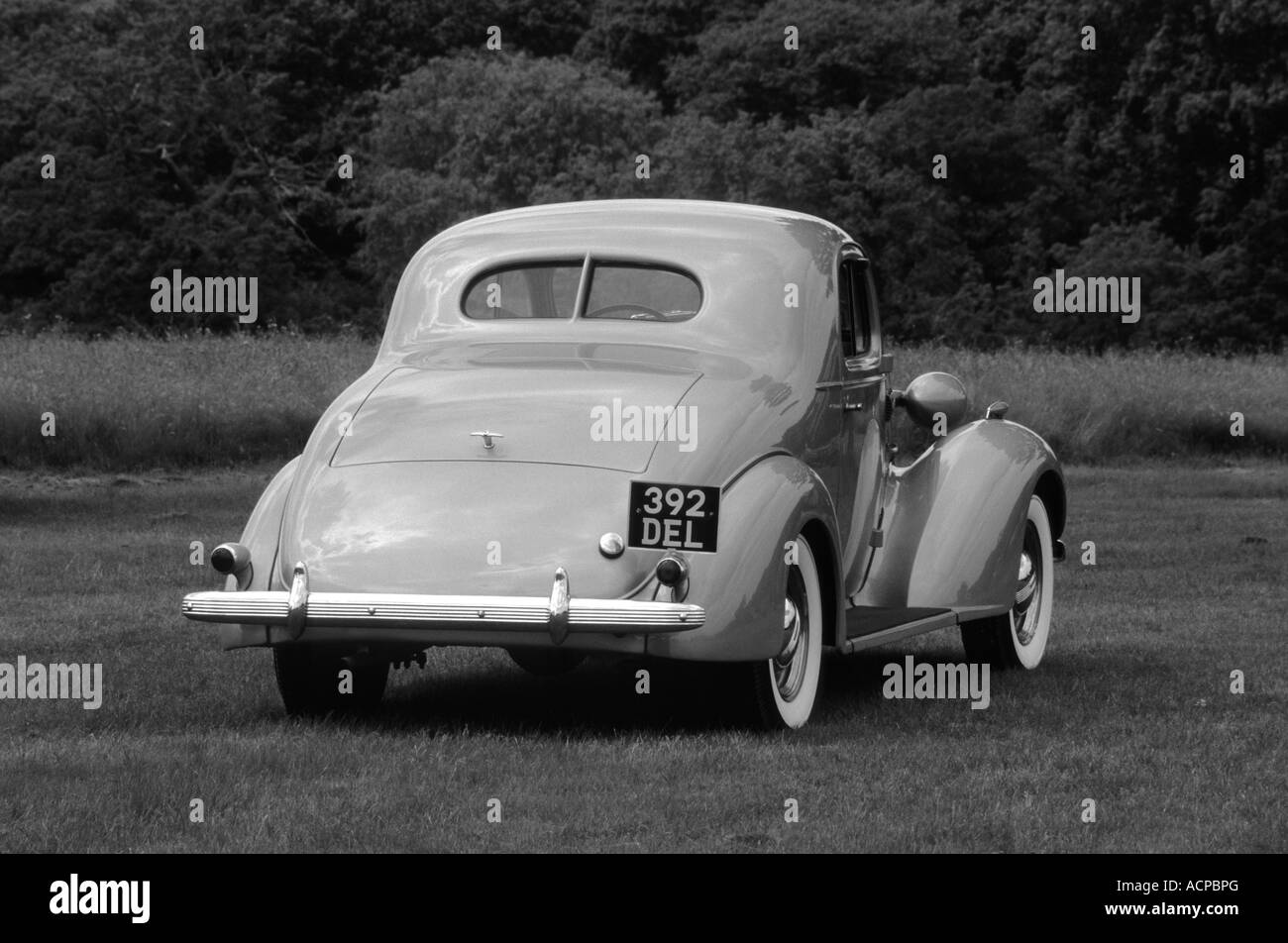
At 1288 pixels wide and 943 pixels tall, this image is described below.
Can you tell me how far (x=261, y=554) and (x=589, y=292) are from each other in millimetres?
1759

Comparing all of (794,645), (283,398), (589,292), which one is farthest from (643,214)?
(283,398)

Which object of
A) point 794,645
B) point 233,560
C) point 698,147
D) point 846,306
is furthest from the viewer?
point 698,147

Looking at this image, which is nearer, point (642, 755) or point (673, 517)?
point (642, 755)

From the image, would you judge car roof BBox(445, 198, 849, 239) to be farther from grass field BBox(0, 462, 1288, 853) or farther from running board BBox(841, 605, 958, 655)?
grass field BBox(0, 462, 1288, 853)

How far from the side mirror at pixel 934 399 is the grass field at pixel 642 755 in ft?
3.91

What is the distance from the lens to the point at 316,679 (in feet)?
24.8

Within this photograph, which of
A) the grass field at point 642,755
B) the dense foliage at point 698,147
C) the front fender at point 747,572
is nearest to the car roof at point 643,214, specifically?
the front fender at point 747,572

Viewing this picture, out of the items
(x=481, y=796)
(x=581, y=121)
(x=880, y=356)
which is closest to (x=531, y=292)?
(x=880, y=356)

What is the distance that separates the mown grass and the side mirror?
545 inches

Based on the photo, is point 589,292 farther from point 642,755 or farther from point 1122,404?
point 1122,404

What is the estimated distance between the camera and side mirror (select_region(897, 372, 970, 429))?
919cm

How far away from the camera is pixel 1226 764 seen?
688cm

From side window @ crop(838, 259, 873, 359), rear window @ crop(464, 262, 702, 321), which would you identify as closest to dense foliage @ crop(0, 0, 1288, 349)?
side window @ crop(838, 259, 873, 359)

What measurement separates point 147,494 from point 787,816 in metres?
14.2
